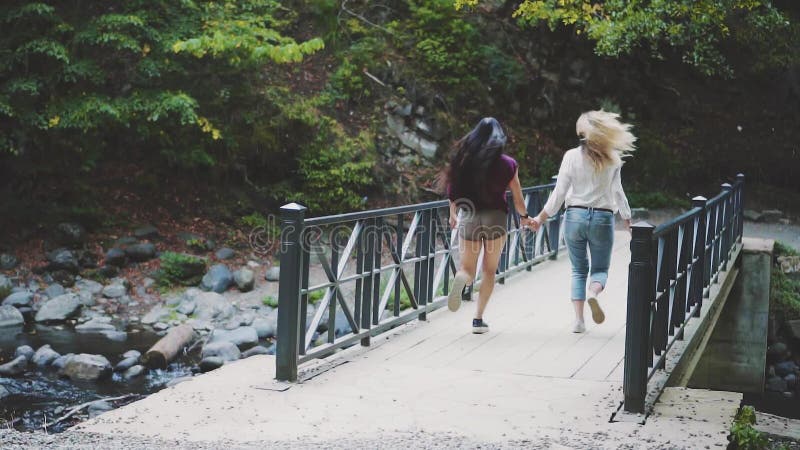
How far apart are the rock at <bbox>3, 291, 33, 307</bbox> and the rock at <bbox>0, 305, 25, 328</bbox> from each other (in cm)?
39

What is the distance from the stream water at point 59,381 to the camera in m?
8.83

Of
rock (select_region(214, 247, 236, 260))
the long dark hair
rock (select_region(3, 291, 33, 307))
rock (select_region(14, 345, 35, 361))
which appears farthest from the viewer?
rock (select_region(214, 247, 236, 260))

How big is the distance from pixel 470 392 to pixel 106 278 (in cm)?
1123

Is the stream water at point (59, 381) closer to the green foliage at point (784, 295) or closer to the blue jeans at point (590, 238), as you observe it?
the blue jeans at point (590, 238)

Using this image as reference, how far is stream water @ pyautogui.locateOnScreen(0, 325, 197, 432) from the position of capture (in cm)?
883

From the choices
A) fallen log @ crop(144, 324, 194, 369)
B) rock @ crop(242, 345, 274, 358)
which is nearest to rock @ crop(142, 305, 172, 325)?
fallen log @ crop(144, 324, 194, 369)

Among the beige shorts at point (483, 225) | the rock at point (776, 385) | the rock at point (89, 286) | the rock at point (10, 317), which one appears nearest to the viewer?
the beige shorts at point (483, 225)

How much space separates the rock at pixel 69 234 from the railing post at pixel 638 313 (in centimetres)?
1325

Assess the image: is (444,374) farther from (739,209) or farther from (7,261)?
(7,261)

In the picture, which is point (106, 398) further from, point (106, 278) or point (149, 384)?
point (106, 278)

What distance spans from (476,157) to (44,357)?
711cm

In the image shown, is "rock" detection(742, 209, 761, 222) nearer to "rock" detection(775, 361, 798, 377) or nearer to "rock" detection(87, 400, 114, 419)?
"rock" detection(775, 361, 798, 377)

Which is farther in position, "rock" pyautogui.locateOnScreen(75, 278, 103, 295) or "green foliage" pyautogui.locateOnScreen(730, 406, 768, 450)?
"rock" pyautogui.locateOnScreen(75, 278, 103, 295)

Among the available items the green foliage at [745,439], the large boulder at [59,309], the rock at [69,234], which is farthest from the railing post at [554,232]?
the rock at [69,234]
